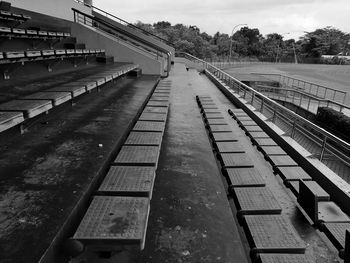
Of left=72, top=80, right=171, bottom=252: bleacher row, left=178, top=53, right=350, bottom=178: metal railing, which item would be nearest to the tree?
left=178, top=53, right=350, bottom=178: metal railing

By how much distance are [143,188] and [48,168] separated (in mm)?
1171

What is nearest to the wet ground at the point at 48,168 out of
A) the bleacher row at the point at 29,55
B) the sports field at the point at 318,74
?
the bleacher row at the point at 29,55

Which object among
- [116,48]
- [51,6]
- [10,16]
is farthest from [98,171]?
[116,48]

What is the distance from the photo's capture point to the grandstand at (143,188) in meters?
2.36

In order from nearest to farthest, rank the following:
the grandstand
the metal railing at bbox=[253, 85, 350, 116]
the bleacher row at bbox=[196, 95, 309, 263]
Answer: the grandstand → the bleacher row at bbox=[196, 95, 309, 263] → the metal railing at bbox=[253, 85, 350, 116]

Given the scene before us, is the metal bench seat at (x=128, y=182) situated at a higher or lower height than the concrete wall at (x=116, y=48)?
lower

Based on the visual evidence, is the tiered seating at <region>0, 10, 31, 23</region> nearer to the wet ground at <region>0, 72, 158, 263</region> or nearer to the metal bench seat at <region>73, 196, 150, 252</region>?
the wet ground at <region>0, 72, 158, 263</region>

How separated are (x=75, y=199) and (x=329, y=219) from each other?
295 cm

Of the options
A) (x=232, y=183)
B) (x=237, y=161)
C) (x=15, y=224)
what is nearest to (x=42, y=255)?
(x=15, y=224)

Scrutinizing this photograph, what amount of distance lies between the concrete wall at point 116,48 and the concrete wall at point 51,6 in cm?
75

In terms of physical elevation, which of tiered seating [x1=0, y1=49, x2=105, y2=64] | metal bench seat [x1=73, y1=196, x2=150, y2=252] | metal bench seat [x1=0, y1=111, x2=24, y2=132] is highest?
tiered seating [x1=0, y1=49, x2=105, y2=64]

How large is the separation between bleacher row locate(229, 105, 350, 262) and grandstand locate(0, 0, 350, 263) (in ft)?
0.06

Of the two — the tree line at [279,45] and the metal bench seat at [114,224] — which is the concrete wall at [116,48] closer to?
the metal bench seat at [114,224]

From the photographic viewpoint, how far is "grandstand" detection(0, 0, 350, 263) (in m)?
2.36
